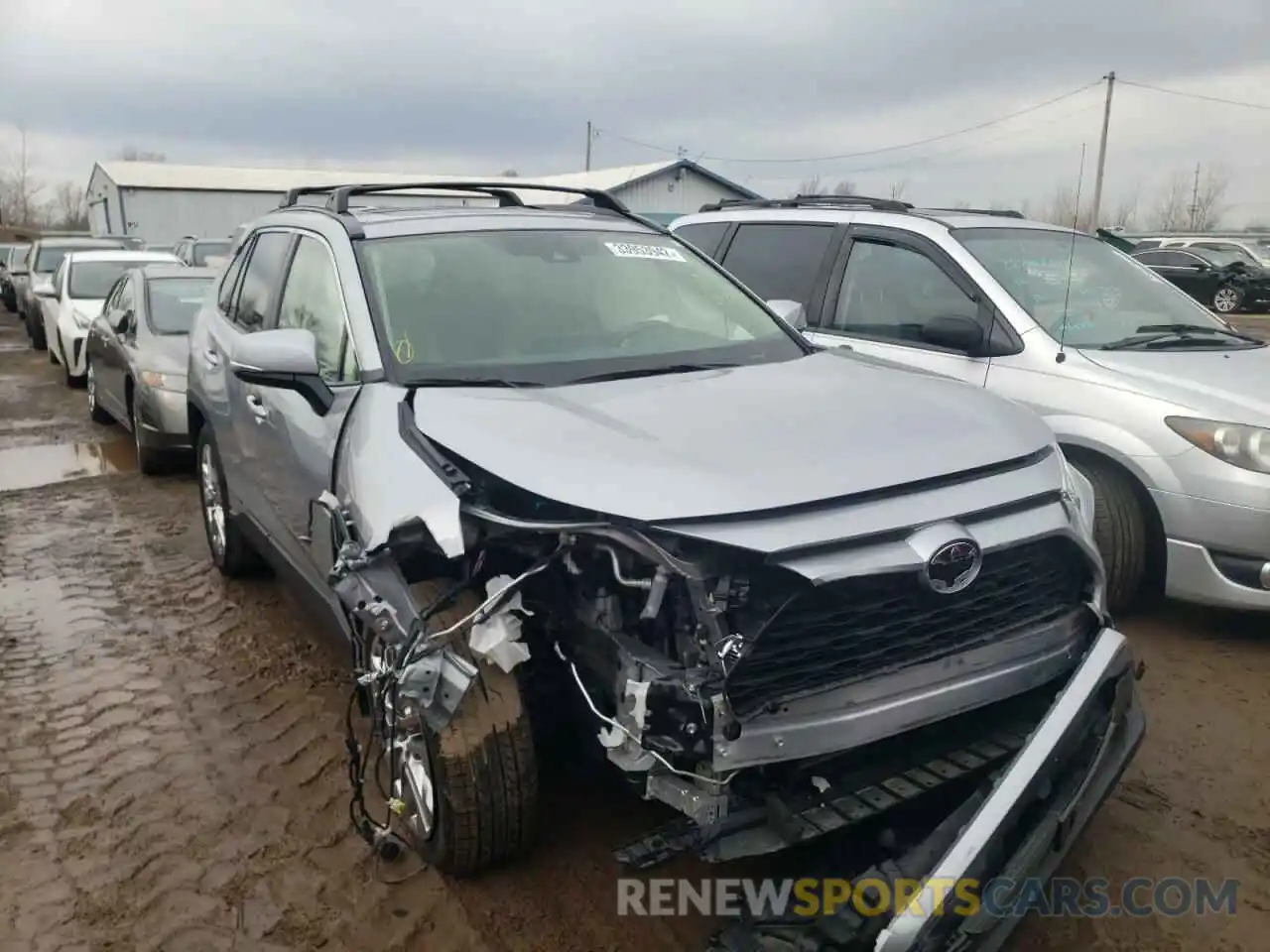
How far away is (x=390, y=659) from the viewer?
2824 millimetres

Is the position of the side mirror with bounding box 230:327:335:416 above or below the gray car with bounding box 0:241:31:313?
above

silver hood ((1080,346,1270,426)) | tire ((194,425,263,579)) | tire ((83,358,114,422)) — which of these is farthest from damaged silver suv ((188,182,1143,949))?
tire ((83,358,114,422))

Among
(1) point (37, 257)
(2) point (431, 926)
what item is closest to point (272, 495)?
(2) point (431, 926)

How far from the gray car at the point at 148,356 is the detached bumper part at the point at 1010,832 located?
6.10 meters

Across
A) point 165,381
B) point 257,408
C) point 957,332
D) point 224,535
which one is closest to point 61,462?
point 165,381

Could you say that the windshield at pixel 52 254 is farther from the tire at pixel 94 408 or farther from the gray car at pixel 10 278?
the tire at pixel 94 408

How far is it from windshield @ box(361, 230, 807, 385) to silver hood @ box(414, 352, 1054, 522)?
237 mm

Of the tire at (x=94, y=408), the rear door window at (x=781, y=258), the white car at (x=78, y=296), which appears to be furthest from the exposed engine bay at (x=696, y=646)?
the white car at (x=78, y=296)

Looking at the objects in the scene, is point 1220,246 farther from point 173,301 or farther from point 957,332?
point 173,301

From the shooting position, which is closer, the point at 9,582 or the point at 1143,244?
the point at 9,582

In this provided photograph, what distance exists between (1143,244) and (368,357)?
27538 millimetres

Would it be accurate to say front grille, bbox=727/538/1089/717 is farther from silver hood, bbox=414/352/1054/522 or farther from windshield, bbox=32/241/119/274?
windshield, bbox=32/241/119/274

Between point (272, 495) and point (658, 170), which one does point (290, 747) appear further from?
point (658, 170)

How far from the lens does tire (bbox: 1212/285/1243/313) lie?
21.9m
